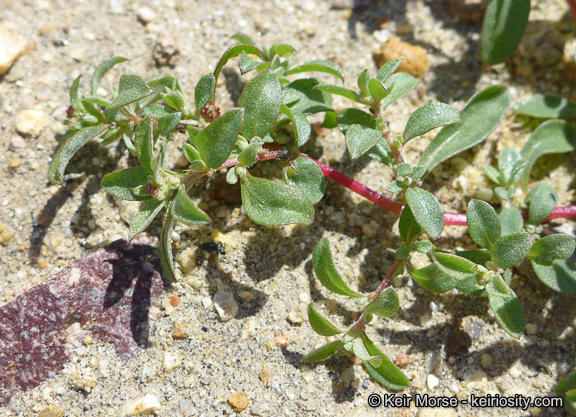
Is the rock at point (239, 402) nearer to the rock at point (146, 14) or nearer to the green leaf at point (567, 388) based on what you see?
the green leaf at point (567, 388)

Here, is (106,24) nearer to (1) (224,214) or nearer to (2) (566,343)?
(1) (224,214)

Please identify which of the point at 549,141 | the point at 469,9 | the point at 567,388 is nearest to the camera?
the point at 567,388

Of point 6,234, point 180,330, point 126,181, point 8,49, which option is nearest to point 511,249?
point 180,330

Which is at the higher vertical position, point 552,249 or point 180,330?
point 552,249

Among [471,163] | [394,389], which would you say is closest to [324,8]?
[471,163]

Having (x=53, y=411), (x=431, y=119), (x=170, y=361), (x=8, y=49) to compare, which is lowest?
(x=53, y=411)

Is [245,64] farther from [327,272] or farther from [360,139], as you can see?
[327,272]

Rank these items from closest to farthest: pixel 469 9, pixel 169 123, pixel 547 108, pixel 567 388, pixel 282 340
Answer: pixel 169 123 < pixel 567 388 < pixel 282 340 < pixel 547 108 < pixel 469 9

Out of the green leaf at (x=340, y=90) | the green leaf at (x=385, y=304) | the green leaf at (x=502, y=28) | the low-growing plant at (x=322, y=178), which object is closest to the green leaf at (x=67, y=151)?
the low-growing plant at (x=322, y=178)
